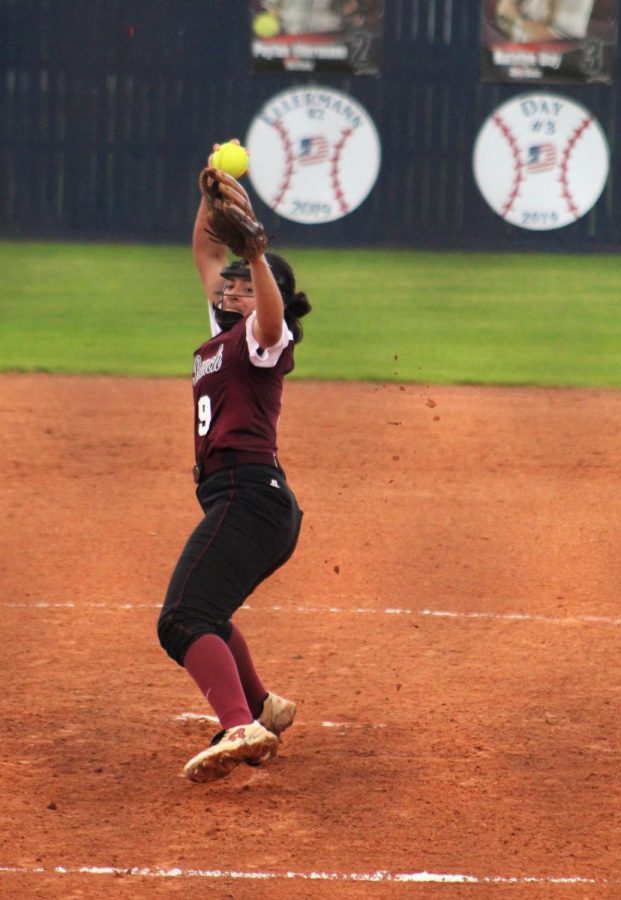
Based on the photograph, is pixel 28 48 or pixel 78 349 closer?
pixel 78 349

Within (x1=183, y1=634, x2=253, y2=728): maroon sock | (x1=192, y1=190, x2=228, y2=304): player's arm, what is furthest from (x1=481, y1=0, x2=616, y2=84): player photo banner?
(x1=183, y1=634, x2=253, y2=728): maroon sock

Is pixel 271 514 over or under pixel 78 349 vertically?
over

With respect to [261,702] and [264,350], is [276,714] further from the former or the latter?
[264,350]

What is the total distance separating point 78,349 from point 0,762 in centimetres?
825

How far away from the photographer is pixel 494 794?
14.3 ft

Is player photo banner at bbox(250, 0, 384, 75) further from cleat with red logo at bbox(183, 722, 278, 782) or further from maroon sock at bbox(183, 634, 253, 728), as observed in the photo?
cleat with red logo at bbox(183, 722, 278, 782)

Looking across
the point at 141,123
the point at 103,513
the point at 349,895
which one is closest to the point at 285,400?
the point at 103,513

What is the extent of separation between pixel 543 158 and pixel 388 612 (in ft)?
44.5

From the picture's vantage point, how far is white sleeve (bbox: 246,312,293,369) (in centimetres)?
433

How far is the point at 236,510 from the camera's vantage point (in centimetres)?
440

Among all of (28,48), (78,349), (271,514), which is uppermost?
(28,48)

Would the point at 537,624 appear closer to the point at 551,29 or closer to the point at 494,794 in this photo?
the point at 494,794

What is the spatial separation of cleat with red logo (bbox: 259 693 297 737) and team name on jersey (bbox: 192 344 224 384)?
1048 millimetres

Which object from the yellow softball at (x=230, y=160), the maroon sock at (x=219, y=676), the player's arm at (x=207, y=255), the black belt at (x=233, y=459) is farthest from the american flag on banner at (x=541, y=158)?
the maroon sock at (x=219, y=676)
